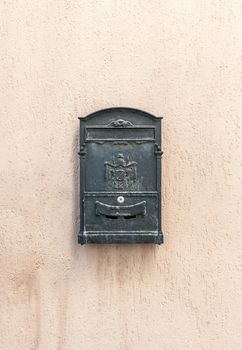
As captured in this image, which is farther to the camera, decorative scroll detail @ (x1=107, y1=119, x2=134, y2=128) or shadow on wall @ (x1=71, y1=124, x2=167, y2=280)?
shadow on wall @ (x1=71, y1=124, x2=167, y2=280)

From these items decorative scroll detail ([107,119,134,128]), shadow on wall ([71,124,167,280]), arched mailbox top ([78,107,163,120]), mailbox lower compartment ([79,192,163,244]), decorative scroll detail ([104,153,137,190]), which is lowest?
shadow on wall ([71,124,167,280])

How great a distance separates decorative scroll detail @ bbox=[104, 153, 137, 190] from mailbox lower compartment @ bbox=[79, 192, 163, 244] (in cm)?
6

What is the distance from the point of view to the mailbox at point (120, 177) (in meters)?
2.65

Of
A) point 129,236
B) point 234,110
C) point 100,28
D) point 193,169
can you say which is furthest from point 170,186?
point 100,28

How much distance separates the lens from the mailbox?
2648 mm

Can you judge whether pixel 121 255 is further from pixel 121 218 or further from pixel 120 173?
pixel 120 173

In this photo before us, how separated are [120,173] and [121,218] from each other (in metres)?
0.27

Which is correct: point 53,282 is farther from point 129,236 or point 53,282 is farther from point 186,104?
point 186,104

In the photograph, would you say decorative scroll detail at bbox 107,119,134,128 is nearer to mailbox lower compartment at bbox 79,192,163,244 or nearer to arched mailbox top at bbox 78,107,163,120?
arched mailbox top at bbox 78,107,163,120

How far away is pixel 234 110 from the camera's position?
109 inches

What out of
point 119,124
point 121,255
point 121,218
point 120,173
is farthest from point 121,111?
point 121,255

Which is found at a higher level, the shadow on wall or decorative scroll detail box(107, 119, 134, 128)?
decorative scroll detail box(107, 119, 134, 128)

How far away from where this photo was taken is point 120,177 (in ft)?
8.77

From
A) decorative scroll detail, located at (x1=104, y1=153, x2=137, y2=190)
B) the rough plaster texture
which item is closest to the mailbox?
decorative scroll detail, located at (x1=104, y1=153, x2=137, y2=190)
